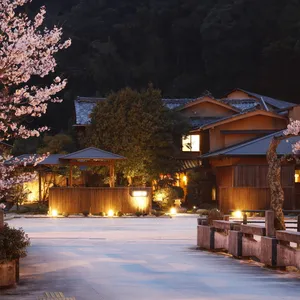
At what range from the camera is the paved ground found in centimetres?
1110

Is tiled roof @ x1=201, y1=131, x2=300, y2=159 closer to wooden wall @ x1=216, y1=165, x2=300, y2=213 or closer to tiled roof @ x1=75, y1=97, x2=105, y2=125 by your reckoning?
wooden wall @ x1=216, y1=165, x2=300, y2=213

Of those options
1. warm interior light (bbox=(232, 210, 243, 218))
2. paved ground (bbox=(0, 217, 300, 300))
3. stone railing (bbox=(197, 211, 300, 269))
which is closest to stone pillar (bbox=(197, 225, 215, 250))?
stone railing (bbox=(197, 211, 300, 269))

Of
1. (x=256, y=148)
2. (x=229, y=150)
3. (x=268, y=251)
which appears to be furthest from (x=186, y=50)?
(x=268, y=251)

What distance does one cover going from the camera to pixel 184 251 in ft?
62.8

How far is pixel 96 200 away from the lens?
138 ft

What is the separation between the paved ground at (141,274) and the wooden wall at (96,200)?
743 inches

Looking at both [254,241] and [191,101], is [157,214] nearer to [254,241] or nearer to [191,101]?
[191,101]

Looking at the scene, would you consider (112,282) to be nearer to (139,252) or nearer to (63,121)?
(139,252)

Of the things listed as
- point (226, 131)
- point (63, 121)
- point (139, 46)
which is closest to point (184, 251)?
point (226, 131)

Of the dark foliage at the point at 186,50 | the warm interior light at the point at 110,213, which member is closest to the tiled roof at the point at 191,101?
the dark foliage at the point at 186,50

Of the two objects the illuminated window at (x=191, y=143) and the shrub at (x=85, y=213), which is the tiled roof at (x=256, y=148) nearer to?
the illuminated window at (x=191, y=143)

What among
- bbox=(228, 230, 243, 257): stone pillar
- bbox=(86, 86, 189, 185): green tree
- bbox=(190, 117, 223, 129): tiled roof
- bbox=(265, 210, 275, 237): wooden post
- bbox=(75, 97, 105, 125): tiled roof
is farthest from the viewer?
bbox=(190, 117, 223, 129): tiled roof

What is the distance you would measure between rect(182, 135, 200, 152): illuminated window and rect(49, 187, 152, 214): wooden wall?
1138 centimetres

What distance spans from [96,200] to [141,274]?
93.4 ft
